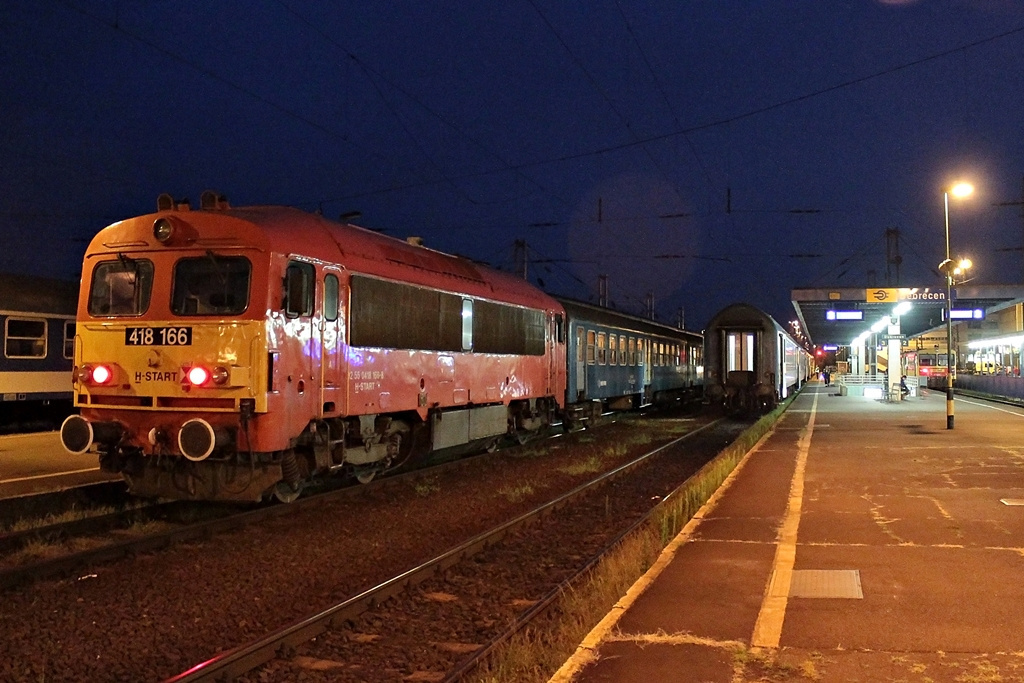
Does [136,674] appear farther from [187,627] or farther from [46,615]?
[46,615]

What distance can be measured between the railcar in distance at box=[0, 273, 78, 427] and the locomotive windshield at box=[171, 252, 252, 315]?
1298 centimetres

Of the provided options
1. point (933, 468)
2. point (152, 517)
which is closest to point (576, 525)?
point (152, 517)

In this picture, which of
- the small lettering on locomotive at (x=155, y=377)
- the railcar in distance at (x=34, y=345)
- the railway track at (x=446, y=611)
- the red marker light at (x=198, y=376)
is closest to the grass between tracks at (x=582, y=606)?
the railway track at (x=446, y=611)

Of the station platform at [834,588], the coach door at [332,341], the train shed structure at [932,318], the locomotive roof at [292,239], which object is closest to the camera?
the station platform at [834,588]

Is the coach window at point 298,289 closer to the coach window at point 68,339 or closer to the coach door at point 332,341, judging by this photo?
the coach door at point 332,341

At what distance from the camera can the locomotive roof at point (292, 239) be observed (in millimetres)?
9578

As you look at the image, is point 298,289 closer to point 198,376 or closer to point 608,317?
point 198,376

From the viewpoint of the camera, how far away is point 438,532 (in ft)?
32.3

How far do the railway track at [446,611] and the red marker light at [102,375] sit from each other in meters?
4.44

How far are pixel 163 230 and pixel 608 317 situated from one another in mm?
16789

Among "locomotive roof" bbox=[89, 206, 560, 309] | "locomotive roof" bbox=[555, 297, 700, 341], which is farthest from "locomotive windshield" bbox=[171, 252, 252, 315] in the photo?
"locomotive roof" bbox=[555, 297, 700, 341]

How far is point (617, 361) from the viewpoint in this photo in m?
25.6

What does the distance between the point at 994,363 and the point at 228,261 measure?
52452mm

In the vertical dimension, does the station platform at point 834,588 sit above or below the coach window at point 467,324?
below
